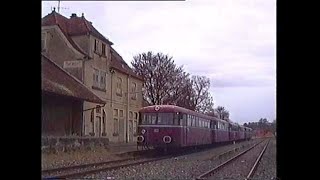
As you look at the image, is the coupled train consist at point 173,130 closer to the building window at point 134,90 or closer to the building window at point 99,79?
the building window at point 99,79

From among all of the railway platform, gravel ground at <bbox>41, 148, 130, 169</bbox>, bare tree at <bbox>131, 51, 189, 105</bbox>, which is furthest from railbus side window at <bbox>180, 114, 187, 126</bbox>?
bare tree at <bbox>131, 51, 189, 105</bbox>

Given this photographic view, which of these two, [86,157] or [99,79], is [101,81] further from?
[86,157]

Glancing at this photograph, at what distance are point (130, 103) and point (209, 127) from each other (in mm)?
10122

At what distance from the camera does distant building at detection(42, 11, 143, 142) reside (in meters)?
8.14

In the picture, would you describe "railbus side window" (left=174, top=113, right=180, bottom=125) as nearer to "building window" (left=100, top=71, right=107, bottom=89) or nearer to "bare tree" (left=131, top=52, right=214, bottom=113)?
"building window" (left=100, top=71, right=107, bottom=89)

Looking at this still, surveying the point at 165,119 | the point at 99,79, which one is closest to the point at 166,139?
the point at 165,119

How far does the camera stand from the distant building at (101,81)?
8141 millimetres

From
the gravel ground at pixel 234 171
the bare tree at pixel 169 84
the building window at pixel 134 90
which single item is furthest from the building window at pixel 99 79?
the gravel ground at pixel 234 171

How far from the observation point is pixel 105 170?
35.0 ft
